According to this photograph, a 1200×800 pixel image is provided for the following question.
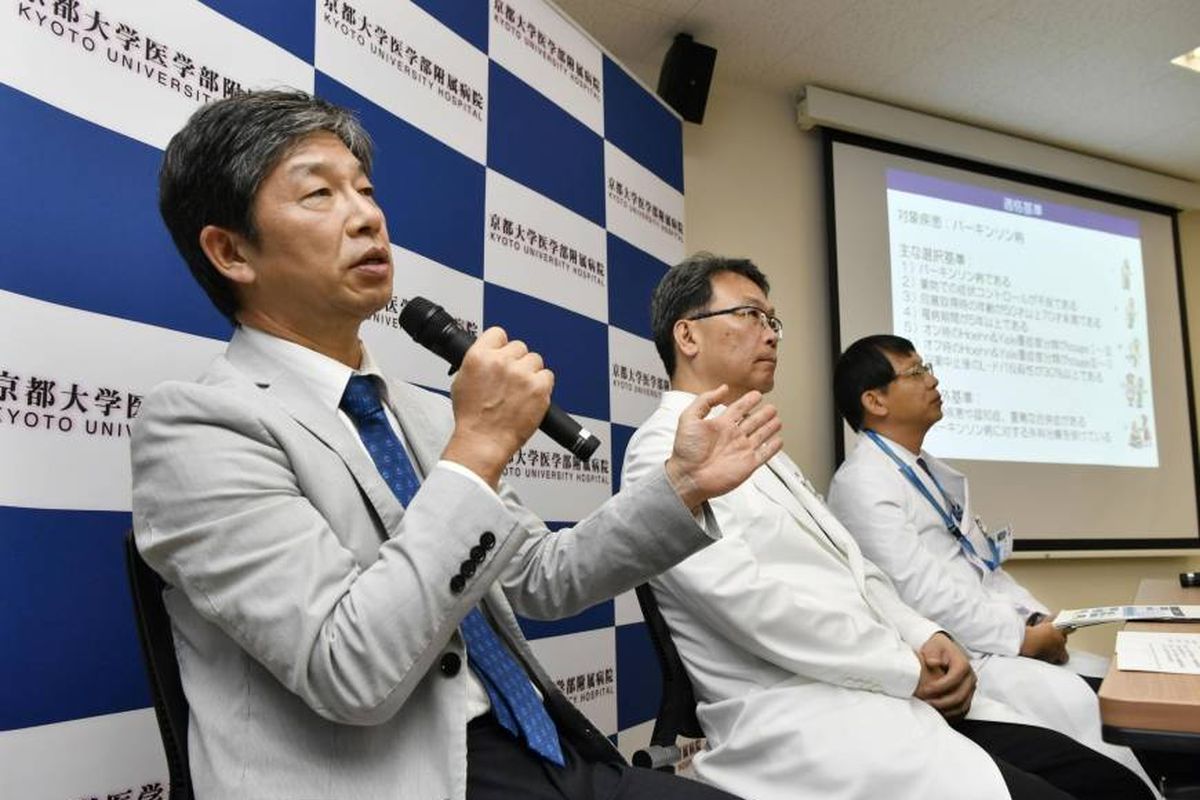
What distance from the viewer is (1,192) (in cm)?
112

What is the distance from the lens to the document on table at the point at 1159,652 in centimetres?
97

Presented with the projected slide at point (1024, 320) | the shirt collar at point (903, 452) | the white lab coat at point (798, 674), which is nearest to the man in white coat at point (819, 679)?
the white lab coat at point (798, 674)

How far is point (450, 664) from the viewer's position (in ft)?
2.78

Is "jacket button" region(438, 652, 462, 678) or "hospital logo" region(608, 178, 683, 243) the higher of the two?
"hospital logo" region(608, 178, 683, 243)

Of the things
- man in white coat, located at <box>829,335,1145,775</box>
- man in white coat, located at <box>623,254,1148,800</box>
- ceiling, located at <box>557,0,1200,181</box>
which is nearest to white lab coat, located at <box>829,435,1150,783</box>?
man in white coat, located at <box>829,335,1145,775</box>

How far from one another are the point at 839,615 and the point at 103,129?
1292 mm

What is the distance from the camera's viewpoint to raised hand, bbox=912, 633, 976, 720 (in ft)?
4.58

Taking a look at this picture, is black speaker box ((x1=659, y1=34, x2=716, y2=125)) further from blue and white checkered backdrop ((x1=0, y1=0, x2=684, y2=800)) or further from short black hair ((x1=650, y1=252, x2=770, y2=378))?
short black hair ((x1=650, y1=252, x2=770, y2=378))

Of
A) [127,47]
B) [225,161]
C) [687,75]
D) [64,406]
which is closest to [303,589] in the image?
[225,161]

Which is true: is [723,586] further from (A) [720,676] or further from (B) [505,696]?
(B) [505,696]

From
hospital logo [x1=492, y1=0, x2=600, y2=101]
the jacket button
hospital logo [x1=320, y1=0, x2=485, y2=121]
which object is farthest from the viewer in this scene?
hospital logo [x1=492, y1=0, x2=600, y2=101]

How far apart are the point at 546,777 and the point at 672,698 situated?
20.7 inches

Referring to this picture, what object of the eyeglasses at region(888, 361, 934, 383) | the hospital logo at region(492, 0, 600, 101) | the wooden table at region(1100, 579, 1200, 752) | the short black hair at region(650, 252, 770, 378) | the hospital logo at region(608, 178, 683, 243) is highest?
the hospital logo at region(492, 0, 600, 101)

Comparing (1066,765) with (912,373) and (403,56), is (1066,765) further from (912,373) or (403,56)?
(403,56)
